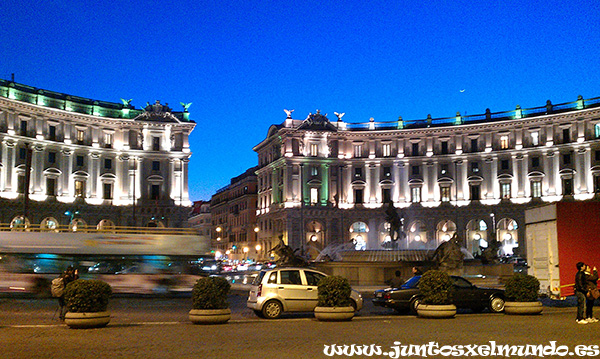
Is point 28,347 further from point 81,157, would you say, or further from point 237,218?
point 237,218

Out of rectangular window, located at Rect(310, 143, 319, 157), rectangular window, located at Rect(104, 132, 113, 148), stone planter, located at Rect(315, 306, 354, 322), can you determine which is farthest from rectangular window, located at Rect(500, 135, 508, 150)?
stone planter, located at Rect(315, 306, 354, 322)

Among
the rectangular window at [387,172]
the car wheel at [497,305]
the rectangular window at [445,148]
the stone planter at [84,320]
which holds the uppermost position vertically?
the rectangular window at [445,148]

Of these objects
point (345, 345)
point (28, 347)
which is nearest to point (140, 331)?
point (28, 347)

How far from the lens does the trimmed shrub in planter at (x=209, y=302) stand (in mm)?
18438

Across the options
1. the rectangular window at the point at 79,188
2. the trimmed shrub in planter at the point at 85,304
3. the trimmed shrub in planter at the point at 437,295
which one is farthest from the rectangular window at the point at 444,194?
the trimmed shrub in planter at the point at 85,304

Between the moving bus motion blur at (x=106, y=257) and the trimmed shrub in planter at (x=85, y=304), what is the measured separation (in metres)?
12.3

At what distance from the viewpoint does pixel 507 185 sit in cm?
8619

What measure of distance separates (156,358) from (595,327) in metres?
10.5

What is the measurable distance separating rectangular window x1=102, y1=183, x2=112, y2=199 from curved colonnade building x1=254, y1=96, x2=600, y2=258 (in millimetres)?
22981

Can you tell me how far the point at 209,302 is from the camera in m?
18.5

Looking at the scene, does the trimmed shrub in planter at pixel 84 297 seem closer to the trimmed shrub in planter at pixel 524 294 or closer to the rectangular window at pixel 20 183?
the trimmed shrub in planter at pixel 524 294

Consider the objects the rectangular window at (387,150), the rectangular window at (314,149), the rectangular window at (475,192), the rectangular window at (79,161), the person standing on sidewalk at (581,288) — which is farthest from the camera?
the rectangular window at (314,149)

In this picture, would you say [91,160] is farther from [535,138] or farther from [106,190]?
[535,138]

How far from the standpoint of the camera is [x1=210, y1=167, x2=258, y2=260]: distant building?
10938 cm
